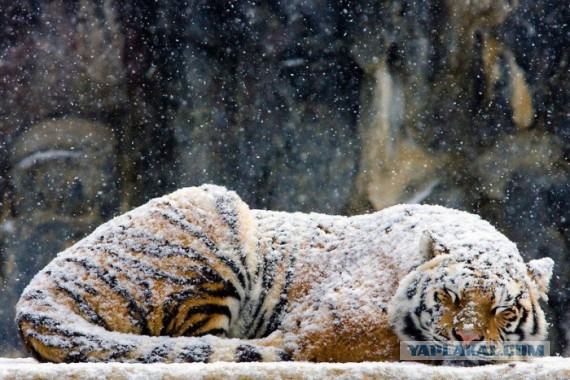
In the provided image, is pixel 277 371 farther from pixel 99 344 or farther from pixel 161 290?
pixel 161 290

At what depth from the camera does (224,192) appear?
398 cm

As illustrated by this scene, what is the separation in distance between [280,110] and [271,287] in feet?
12.1

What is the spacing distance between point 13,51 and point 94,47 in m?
0.71

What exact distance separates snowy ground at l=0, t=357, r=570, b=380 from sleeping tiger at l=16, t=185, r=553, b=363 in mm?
546

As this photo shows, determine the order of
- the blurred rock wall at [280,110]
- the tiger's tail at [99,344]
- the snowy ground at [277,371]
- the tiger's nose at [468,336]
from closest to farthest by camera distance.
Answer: the snowy ground at [277,371] → the tiger's nose at [468,336] → the tiger's tail at [99,344] → the blurred rock wall at [280,110]

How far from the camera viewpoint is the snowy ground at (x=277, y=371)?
2490 mm

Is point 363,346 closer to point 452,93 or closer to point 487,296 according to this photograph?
point 487,296

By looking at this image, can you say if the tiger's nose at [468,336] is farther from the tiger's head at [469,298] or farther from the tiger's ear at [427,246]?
the tiger's ear at [427,246]

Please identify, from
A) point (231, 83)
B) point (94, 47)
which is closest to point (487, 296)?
point (231, 83)

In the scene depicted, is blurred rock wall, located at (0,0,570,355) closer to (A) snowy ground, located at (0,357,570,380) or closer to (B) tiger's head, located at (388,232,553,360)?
(B) tiger's head, located at (388,232,553,360)

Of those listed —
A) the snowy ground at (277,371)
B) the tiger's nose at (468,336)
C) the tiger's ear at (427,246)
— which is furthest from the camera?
the tiger's ear at (427,246)

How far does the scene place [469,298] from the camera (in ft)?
10.4

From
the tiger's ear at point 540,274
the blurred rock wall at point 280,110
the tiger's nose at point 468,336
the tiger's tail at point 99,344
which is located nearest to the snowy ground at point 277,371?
the tiger's nose at point 468,336

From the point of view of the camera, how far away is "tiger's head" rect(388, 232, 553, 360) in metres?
3.15
